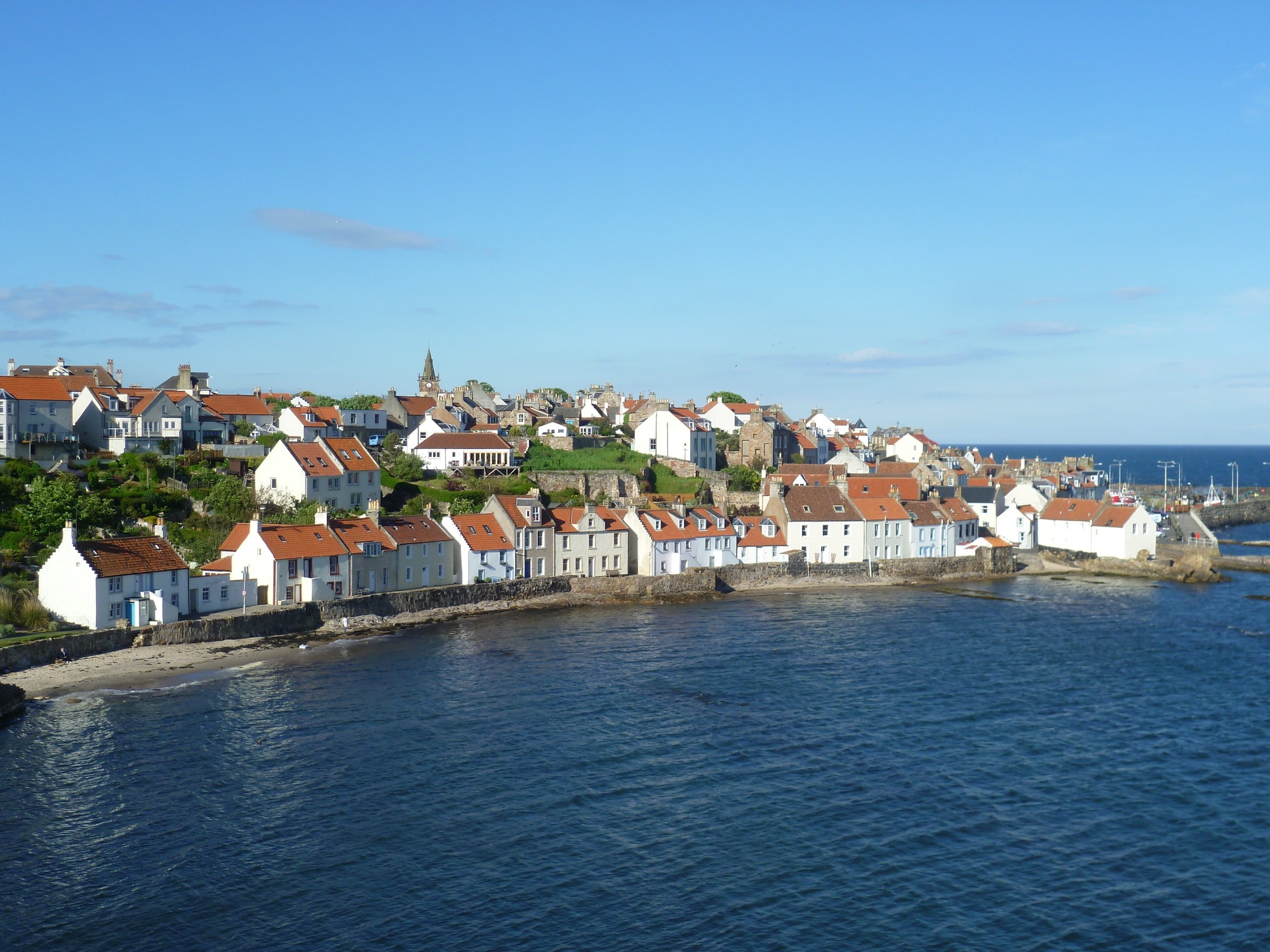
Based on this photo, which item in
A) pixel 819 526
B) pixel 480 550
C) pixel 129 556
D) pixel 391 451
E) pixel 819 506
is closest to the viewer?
pixel 129 556

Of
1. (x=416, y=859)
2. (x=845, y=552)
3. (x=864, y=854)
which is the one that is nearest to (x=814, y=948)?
(x=864, y=854)

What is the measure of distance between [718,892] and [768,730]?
51.6 feet

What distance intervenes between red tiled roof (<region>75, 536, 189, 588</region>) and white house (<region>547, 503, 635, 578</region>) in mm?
30192

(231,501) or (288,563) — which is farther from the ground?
(231,501)

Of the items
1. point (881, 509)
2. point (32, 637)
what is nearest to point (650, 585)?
point (881, 509)

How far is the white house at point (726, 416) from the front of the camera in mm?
142250

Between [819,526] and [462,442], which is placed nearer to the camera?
[819,526]

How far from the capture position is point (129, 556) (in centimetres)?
5938

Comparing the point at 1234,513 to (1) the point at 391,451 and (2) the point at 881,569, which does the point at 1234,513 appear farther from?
(1) the point at 391,451

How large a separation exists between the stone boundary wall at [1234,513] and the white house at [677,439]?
73.1 metres

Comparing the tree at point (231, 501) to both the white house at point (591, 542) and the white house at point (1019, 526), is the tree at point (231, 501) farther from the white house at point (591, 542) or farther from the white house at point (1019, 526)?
the white house at point (1019, 526)

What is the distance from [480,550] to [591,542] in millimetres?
10231

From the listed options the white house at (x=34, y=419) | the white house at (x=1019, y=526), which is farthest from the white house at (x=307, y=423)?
the white house at (x=1019, y=526)

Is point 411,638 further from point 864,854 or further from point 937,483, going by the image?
point 937,483
